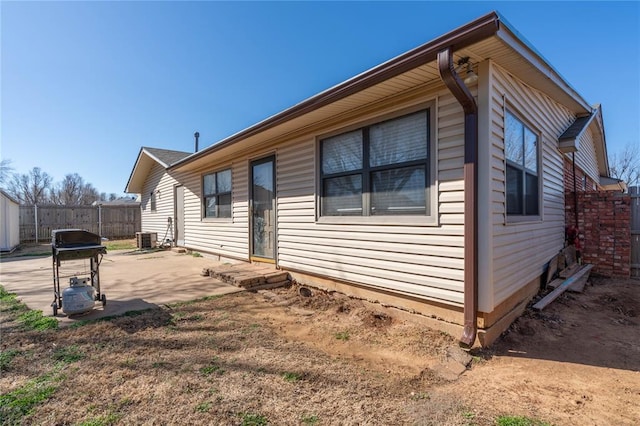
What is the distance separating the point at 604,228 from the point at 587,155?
11.0 ft

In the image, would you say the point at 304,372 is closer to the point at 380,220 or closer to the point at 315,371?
the point at 315,371

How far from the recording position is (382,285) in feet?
13.0

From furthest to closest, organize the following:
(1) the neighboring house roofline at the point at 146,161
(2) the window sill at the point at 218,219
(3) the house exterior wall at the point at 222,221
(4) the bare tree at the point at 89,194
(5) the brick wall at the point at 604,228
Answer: (4) the bare tree at the point at 89,194 < (1) the neighboring house roofline at the point at 146,161 < (2) the window sill at the point at 218,219 < (3) the house exterior wall at the point at 222,221 < (5) the brick wall at the point at 604,228

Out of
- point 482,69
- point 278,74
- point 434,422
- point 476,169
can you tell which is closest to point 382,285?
point 476,169

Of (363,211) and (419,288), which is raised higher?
(363,211)

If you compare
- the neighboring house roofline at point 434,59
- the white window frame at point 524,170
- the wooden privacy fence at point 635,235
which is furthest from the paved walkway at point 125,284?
the wooden privacy fence at point 635,235

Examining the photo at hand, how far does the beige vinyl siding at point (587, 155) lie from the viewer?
7.28m

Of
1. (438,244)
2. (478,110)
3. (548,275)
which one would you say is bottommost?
(548,275)

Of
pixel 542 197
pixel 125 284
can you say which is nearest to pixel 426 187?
pixel 542 197

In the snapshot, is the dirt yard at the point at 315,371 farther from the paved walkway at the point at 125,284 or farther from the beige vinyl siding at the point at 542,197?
the beige vinyl siding at the point at 542,197

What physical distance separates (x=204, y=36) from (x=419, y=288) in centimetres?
771

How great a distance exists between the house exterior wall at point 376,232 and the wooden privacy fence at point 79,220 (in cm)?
1402

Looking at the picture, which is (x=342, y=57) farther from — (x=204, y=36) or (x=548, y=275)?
(x=548, y=275)

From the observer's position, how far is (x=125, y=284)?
5.69m
